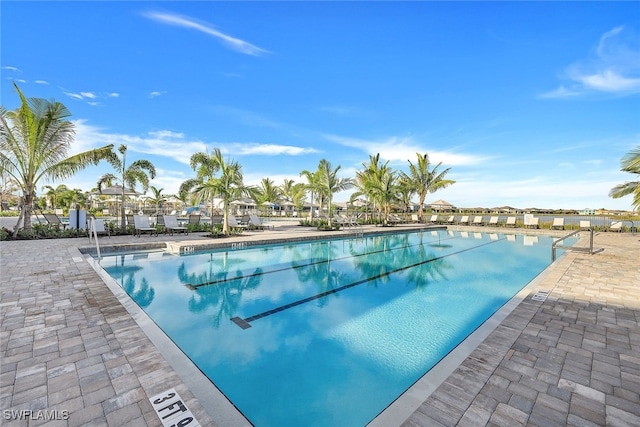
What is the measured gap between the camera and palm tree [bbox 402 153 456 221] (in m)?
25.5

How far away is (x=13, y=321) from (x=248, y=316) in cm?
284

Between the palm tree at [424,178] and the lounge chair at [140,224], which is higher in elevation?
the palm tree at [424,178]

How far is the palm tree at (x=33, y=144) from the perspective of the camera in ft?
29.9

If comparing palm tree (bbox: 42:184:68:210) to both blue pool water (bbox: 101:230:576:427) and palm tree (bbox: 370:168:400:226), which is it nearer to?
blue pool water (bbox: 101:230:576:427)

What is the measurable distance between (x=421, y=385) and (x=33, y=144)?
1386cm

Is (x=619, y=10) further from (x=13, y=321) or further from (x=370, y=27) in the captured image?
(x=13, y=321)

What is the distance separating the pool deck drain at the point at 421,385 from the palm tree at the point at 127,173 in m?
10.0

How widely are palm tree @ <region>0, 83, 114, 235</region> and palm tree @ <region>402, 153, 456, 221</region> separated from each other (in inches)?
972

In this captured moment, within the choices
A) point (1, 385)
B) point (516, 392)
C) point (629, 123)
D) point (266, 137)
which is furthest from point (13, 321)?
point (629, 123)

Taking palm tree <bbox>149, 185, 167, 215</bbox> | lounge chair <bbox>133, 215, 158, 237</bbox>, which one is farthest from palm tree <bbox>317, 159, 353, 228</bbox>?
palm tree <bbox>149, 185, 167, 215</bbox>

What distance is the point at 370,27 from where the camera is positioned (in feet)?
42.0

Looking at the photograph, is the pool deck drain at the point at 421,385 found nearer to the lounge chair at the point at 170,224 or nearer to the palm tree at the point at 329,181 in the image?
the lounge chair at the point at 170,224

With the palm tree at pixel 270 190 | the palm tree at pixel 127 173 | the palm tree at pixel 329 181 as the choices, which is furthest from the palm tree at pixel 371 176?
the palm tree at pixel 270 190

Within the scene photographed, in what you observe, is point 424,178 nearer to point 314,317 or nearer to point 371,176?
point 371,176
